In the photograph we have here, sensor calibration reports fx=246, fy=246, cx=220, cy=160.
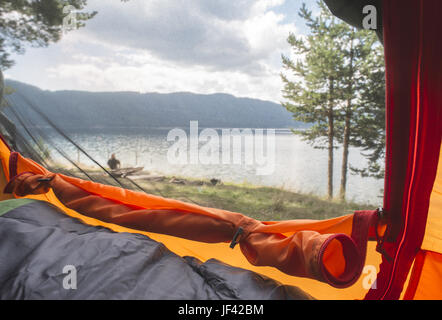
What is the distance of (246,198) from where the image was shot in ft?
11.2

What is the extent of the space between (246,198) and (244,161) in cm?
265

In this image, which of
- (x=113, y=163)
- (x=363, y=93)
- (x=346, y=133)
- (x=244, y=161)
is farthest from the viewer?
(x=244, y=161)

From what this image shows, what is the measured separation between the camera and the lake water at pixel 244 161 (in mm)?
2965

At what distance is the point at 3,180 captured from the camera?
1154 millimetres

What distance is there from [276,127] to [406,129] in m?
4.41

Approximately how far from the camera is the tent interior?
0.51 metres

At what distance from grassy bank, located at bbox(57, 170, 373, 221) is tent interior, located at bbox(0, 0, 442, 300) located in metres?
1.85

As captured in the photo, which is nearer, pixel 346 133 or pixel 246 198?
pixel 246 198

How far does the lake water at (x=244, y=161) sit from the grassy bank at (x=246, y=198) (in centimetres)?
27

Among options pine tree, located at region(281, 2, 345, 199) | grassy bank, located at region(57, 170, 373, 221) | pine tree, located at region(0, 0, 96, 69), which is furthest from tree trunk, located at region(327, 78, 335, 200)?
pine tree, located at region(0, 0, 96, 69)

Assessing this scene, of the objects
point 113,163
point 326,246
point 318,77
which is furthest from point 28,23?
point 318,77

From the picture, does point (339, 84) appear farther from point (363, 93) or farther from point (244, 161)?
point (244, 161)
